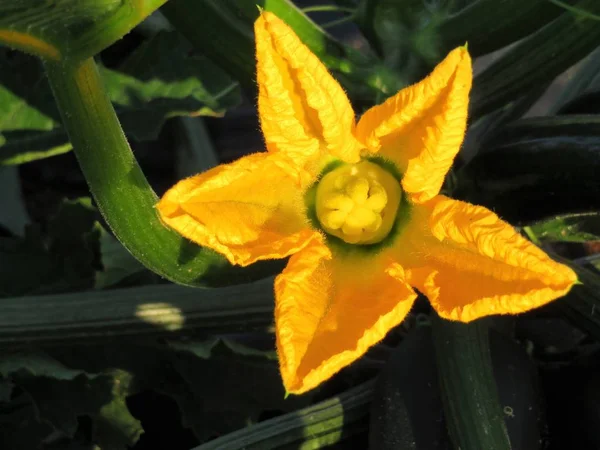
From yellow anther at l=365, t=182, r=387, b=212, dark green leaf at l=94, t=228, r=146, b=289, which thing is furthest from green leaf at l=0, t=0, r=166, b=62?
dark green leaf at l=94, t=228, r=146, b=289

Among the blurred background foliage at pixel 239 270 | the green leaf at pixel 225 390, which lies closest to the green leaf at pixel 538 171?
the blurred background foliage at pixel 239 270

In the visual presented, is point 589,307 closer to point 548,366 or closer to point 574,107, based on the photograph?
point 548,366

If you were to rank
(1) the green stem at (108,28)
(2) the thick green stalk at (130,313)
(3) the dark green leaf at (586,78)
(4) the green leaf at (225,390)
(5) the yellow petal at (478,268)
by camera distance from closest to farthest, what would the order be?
(5) the yellow petal at (478,268)
(1) the green stem at (108,28)
(2) the thick green stalk at (130,313)
(4) the green leaf at (225,390)
(3) the dark green leaf at (586,78)

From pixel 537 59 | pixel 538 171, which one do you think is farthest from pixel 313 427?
pixel 537 59

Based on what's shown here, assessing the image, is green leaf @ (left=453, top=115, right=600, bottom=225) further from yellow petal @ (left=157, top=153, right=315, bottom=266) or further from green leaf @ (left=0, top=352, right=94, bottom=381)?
green leaf @ (left=0, top=352, right=94, bottom=381)

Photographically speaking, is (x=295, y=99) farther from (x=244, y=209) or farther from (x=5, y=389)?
(x=5, y=389)

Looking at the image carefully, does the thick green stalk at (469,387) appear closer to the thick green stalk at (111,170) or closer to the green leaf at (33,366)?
the thick green stalk at (111,170)
